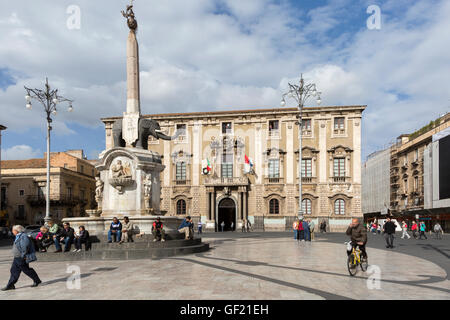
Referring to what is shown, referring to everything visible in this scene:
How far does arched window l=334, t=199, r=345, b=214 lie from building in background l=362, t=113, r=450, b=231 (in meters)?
8.05

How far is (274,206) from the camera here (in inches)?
1708

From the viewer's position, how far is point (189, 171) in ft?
148

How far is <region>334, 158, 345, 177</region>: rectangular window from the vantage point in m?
42.4

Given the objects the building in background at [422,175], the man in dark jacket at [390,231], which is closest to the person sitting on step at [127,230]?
the man in dark jacket at [390,231]

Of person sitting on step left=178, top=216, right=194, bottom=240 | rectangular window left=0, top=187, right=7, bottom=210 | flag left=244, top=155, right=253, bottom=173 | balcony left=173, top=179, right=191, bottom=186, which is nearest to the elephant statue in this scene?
person sitting on step left=178, top=216, right=194, bottom=240

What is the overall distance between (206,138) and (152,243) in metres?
31.0

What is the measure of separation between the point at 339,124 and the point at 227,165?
499 inches

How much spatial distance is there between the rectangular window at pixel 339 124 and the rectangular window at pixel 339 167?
10.1 feet

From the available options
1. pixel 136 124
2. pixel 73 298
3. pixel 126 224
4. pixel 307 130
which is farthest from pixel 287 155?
pixel 73 298

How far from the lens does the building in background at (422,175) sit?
4106 cm

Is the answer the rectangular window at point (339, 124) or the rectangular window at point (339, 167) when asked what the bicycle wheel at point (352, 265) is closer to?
the rectangular window at point (339, 167)

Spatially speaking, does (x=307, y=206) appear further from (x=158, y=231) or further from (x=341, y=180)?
(x=158, y=231)

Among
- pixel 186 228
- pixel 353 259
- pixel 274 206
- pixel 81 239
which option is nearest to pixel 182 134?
pixel 274 206
